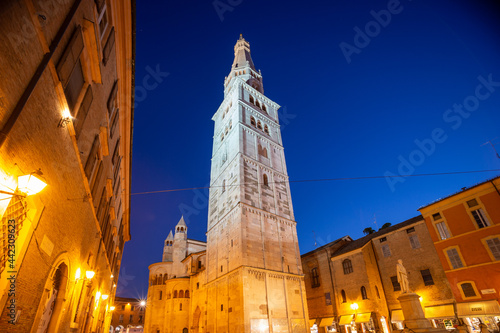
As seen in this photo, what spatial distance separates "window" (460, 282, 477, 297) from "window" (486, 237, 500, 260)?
2771mm

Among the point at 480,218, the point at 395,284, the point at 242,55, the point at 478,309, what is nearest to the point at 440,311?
the point at 478,309

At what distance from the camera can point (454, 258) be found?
65.6 ft

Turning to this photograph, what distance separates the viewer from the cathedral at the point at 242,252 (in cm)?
2206

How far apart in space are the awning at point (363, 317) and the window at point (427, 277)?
6.18 meters

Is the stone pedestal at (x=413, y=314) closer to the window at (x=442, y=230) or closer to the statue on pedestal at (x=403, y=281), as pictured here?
the statue on pedestal at (x=403, y=281)

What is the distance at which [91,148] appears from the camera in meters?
8.92

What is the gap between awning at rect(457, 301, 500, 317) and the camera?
16.8 meters

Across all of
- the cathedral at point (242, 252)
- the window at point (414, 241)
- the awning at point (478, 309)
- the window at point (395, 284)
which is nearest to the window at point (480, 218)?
the window at point (414, 241)

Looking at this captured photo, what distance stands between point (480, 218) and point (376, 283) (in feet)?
35.6

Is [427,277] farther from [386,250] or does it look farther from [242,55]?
[242,55]

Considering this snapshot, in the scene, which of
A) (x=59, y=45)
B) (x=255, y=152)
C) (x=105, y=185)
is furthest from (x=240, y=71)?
(x=59, y=45)

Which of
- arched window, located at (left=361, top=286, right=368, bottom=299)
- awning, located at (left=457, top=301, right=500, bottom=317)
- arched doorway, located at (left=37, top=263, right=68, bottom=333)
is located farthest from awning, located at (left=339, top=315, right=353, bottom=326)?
arched doorway, located at (left=37, top=263, right=68, bottom=333)

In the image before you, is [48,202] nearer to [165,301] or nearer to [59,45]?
[59,45]

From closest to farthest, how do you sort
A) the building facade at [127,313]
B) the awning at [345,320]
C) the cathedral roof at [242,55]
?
the awning at [345,320], the cathedral roof at [242,55], the building facade at [127,313]
